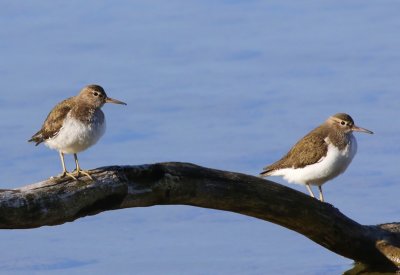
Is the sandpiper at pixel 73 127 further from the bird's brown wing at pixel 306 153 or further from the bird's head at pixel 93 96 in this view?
the bird's brown wing at pixel 306 153

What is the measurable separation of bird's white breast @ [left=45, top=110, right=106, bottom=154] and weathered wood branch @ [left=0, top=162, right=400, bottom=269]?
3.22ft

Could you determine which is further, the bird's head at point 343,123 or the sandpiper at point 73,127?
the bird's head at point 343,123

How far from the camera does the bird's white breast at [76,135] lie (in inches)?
459

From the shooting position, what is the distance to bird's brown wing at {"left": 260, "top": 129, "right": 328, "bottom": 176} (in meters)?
13.6

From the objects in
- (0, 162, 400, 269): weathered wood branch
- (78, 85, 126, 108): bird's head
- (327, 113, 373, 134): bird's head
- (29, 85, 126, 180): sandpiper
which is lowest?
(0, 162, 400, 269): weathered wood branch

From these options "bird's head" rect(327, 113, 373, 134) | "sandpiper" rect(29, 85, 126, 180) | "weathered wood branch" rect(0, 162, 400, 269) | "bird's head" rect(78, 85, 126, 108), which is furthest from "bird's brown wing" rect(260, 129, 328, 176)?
"sandpiper" rect(29, 85, 126, 180)

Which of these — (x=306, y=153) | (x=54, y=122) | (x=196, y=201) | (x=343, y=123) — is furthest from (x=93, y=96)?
(x=343, y=123)

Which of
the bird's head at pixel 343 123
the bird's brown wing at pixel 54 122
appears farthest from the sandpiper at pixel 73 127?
the bird's head at pixel 343 123

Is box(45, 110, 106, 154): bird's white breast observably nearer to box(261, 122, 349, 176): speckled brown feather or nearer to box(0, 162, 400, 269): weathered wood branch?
box(0, 162, 400, 269): weathered wood branch

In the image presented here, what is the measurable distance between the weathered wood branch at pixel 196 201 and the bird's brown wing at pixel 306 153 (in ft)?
4.21

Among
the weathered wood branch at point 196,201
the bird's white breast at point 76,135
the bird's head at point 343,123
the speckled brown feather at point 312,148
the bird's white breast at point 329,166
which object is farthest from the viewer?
the bird's head at point 343,123

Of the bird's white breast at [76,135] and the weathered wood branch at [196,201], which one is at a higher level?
the bird's white breast at [76,135]

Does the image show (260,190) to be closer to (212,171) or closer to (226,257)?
(212,171)

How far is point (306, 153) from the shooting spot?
45.0 feet
